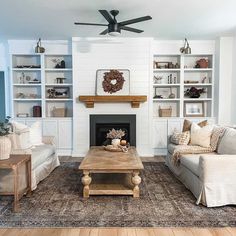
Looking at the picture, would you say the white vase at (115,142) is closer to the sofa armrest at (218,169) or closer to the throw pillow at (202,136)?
the throw pillow at (202,136)

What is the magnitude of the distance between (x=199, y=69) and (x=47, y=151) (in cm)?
395

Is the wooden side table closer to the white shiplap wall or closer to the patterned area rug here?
the patterned area rug

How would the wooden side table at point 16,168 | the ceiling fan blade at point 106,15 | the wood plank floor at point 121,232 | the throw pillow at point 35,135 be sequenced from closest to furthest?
1. the wood plank floor at point 121,232
2. the wooden side table at point 16,168
3. the ceiling fan blade at point 106,15
4. the throw pillow at point 35,135

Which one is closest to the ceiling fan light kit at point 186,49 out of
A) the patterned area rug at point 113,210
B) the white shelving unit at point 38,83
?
the white shelving unit at point 38,83

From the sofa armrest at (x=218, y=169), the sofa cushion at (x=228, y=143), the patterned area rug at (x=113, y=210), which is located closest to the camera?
the patterned area rug at (x=113, y=210)

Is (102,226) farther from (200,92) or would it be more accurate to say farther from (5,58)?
(5,58)

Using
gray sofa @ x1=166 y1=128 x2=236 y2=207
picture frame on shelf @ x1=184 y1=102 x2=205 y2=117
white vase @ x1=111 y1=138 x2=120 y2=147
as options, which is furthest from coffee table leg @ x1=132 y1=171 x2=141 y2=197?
picture frame on shelf @ x1=184 y1=102 x2=205 y2=117

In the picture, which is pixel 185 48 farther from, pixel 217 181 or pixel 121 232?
pixel 121 232

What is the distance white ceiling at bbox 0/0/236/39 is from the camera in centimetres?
396

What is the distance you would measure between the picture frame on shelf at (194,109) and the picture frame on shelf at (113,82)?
1.57 meters

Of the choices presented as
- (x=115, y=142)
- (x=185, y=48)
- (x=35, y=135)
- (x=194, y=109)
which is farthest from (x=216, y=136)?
(x=35, y=135)

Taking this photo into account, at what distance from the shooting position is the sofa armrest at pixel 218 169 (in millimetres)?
3215

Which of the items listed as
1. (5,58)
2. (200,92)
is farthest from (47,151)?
(200,92)

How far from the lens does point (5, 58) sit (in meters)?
6.63
